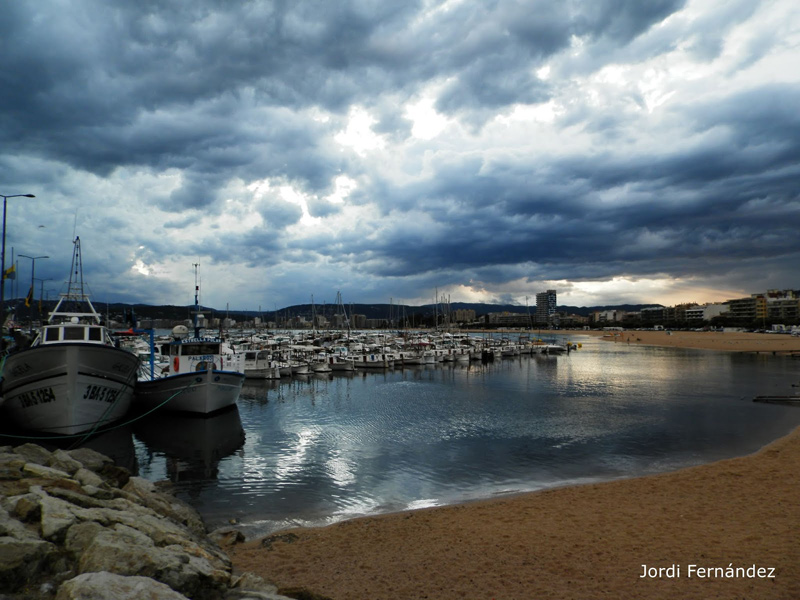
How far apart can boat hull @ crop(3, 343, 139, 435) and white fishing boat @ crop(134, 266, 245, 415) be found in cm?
425

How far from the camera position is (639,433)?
24453 mm

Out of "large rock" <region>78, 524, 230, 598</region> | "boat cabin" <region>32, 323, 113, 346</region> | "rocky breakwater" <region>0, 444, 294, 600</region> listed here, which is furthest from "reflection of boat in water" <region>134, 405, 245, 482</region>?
"large rock" <region>78, 524, 230, 598</region>

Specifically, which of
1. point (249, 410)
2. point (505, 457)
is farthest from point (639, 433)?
point (249, 410)

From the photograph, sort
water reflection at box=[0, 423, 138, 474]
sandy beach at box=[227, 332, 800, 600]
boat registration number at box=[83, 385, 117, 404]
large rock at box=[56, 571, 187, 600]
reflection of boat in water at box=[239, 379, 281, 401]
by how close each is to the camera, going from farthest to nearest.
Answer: reflection of boat in water at box=[239, 379, 281, 401] → boat registration number at box=[83, 385, 117, 404] → water reflection at box=[0, 423, 138, 474] → sandy beach at box=[227, 332, 800, 600] → large rock at box=[56, 571, 187, 600]

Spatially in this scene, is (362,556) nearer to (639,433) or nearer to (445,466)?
(445,466)

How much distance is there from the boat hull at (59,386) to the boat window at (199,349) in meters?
Result: 6.58

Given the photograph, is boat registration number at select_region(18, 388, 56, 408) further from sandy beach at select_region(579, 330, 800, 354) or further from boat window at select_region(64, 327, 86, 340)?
sandy beach at select_region(579, 330, 800, 354)

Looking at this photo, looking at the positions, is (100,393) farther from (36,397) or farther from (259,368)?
(259,368)

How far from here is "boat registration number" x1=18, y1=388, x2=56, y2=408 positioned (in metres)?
19.7

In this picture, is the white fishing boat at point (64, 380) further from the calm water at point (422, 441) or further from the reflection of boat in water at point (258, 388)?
the reflection of boat in water at point (258, 388)

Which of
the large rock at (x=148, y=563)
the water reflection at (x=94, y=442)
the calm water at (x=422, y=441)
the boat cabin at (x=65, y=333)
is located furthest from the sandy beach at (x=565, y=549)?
the boat cabin at (x=65, y=333)

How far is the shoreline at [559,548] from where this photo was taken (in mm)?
8477

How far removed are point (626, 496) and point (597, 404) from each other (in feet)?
70.7

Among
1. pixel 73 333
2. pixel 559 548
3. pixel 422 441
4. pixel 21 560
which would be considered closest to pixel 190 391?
pixel 73 333
